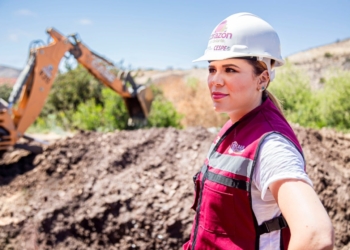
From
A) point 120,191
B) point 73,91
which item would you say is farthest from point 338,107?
point 73,91

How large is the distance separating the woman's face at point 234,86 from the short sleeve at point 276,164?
218 millimetres

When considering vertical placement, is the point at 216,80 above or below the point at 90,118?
above

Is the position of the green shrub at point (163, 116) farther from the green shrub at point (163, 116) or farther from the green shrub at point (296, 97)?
the green shrub at point (296, 97)

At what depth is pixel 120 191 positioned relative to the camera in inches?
182

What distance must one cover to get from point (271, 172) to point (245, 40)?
52cm

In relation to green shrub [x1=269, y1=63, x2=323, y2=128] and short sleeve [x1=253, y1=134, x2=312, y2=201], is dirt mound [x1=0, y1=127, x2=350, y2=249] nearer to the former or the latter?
short sleeve [x1=253, y1=134, x2=312, y2=201]

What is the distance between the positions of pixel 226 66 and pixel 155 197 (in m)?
3.33

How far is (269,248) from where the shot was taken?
129 cm

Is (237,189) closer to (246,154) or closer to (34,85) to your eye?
(246,154)

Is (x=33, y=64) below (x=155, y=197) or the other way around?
the other way around

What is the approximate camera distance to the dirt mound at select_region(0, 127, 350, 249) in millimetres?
4160

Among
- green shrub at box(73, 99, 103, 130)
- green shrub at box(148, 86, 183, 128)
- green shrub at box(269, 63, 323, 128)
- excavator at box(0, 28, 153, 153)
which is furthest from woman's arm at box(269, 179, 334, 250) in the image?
green shrub at box(73, 99, 103, 130)

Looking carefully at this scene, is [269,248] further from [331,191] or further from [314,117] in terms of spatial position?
[314,117]

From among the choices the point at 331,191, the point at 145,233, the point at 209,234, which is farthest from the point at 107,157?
the point at 209,234
